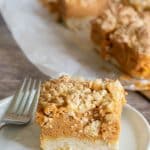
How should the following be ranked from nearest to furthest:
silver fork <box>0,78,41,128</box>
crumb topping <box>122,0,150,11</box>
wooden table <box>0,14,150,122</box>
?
1. silver fork <box>0,78,41,128</box>
2. wooden table <box>0,14,150,122</box>
3. crumb topping <box>122,0,150,11</box>

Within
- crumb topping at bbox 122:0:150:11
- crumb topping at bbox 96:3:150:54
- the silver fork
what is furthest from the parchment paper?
the silver fork

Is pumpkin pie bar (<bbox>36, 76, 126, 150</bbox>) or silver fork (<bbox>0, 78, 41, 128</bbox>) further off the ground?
silver fork (<bbox>0, 78, 41, 128</bbox>)

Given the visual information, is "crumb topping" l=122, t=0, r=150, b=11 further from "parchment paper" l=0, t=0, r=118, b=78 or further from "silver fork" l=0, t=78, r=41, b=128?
Answer: "silver fork" l=0, t=78, r=41, b=128

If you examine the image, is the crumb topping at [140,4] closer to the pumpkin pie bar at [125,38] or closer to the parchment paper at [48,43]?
the pumpkin pie bar at [125,38]

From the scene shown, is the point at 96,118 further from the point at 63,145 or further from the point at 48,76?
the point at 48,76

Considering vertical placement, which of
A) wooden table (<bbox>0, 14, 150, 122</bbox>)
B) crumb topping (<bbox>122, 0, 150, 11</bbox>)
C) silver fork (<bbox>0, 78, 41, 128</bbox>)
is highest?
crumb topping (<bbox>122, 0, 150, 11</bbox>)

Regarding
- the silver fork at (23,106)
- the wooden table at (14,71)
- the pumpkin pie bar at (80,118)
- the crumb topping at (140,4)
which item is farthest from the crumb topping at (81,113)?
the crumb topping at (140,4)

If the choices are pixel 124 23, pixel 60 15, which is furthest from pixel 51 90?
pixel 60 15

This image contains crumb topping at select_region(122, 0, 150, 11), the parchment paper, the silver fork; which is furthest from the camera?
crumb topping at select_region(122, 0, 150, 11)

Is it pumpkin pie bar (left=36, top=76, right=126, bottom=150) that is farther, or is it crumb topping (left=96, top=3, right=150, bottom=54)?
crumb topping (left=96, top=3, right=150, bottom=54)
